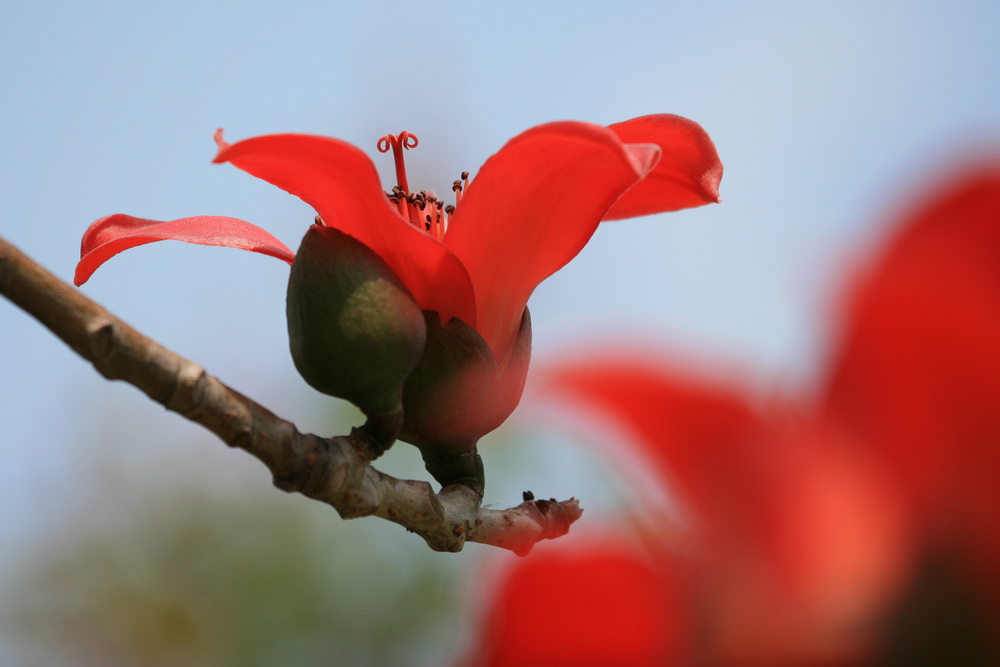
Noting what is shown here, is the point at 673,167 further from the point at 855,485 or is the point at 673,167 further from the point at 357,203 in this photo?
the point at 855,485

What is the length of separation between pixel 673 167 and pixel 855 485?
525 mm

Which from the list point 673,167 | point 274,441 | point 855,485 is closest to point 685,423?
point 855,485

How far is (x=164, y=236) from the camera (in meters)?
0.70

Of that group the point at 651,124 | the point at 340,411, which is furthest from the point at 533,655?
the point at 340,411

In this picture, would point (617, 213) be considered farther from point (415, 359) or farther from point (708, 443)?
point (708, 443)

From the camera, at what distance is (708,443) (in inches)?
9.6

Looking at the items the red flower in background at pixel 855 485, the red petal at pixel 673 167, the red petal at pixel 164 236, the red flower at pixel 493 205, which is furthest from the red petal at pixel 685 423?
the red petal at pixel 164 236

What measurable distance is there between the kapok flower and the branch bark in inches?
3.0

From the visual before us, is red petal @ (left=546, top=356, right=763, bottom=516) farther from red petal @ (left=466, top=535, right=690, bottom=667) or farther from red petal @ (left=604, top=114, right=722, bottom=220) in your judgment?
red petal @ (left=604, top=114, right=722, bottom=220)

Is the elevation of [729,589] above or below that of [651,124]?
below

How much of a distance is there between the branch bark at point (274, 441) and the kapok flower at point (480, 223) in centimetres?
8

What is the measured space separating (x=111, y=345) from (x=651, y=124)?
1.31 feet

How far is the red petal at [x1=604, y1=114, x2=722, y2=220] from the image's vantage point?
68 cm

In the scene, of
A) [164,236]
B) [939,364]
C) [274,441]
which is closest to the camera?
[939,364]
